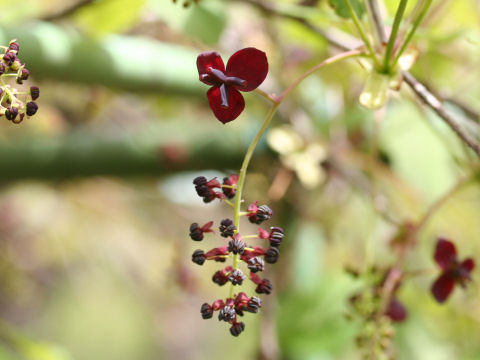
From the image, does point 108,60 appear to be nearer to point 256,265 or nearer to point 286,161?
point 286,161

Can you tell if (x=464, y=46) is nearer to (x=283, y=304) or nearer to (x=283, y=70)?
(x=283, y=70)

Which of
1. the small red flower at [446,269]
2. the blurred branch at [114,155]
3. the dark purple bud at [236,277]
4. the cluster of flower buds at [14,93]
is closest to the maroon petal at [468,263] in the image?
the small red flower at [446,269]

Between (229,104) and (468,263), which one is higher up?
(229,104)

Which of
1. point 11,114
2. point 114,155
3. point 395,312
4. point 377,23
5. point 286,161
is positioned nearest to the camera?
point 11,114

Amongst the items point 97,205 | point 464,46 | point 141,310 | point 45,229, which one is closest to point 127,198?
point 97,205

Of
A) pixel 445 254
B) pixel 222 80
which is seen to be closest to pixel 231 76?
pixel 222 80

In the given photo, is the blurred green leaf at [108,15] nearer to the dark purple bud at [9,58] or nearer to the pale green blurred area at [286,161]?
the pale green blurred area at [286,161]

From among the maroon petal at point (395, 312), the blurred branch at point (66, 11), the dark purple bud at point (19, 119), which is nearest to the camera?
the dark purple bud at point (19, 119)

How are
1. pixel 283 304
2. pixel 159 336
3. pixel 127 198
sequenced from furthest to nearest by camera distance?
1. pixel 159 336
2. pixel 127 198
3. pixel 283 304
